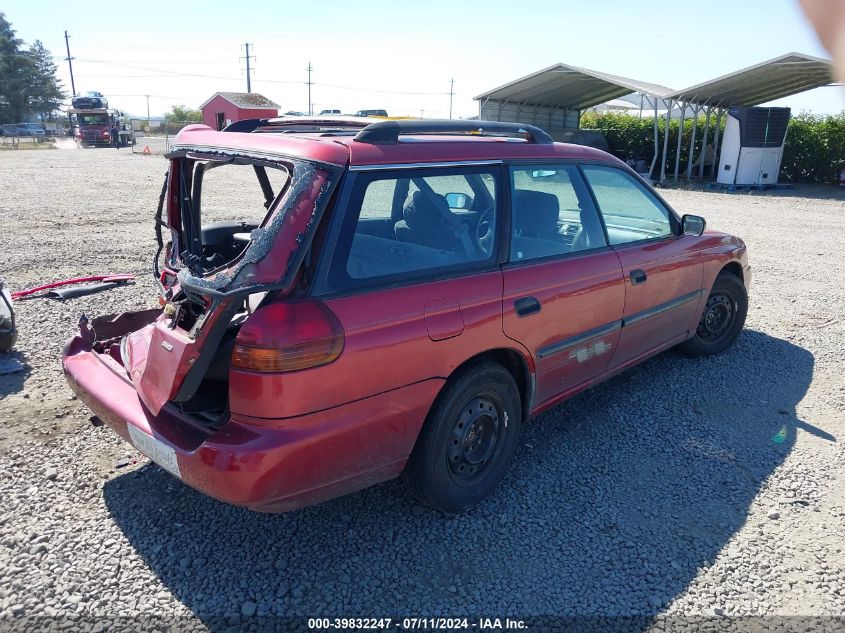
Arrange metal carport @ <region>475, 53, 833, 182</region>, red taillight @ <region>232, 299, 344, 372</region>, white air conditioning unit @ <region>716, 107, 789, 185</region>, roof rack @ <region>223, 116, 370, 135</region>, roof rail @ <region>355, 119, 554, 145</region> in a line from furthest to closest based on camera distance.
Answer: white air conditioning unit @ <region>716, 107, 789, 185</region> → metal carport @ <region>475, 53, 833, 182</region> → roof rack @ <region>223, 116, 370, 135</region> → roof rail @ <region>355, 119, 554, 145</region> → red taillight @ <region>232, 299, 344, 372</region>

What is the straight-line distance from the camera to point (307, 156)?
267 cm

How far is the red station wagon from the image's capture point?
249 centimetres

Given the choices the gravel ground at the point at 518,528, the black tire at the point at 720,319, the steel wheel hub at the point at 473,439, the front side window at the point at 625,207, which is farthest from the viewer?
the black tire at the point at 720,319

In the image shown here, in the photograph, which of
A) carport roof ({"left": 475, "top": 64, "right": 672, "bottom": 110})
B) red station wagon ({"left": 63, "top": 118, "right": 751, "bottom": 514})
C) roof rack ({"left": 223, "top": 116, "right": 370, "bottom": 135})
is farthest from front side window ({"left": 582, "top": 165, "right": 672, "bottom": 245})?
carport roof ({"left": 475, "top": 64, "right": 672, "bottom": 110})

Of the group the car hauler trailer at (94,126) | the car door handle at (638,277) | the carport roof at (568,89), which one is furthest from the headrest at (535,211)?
the car hauler trailer at (94,126)

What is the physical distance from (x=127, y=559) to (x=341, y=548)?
3.08 feet

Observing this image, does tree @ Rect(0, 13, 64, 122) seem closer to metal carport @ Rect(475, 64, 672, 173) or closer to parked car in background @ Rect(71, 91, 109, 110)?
parked car in background @ Rect(71, 91, 109, 110)

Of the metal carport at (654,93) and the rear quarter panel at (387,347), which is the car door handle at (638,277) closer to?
the rear quarter panel at (387,347)

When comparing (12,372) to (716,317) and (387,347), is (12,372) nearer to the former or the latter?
(387,347)

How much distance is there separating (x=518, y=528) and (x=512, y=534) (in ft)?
0.19

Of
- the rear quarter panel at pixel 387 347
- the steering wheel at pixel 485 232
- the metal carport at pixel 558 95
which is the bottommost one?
the rear quarter panel at pixel 387 347

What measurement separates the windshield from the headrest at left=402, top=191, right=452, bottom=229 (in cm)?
4694

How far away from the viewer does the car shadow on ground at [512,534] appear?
8.72ft

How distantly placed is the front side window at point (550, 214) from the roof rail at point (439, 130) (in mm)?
243
